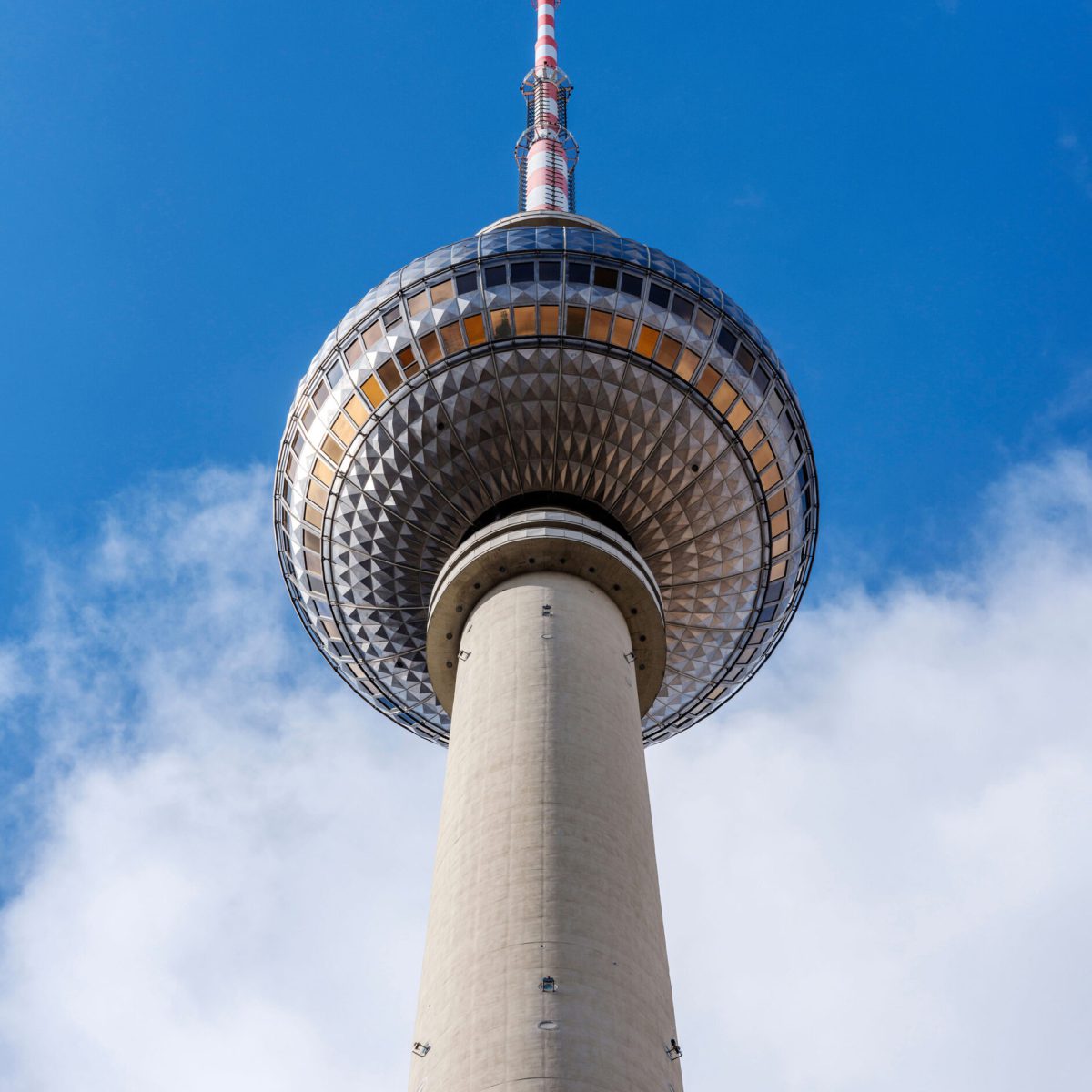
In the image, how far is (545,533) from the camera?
34.3 meters

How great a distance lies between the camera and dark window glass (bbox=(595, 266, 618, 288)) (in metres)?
36.6

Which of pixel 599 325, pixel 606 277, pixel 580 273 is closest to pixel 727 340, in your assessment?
pixel 606 277

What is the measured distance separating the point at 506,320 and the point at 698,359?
18.8ft

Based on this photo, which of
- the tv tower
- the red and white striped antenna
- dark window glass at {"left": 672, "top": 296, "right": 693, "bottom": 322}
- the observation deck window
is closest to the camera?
the tv tower

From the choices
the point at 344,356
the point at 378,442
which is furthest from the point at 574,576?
the point at 344,356

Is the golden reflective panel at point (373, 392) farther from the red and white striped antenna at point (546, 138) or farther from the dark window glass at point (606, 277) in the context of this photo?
the red and white striped antenna at point (546, 138)

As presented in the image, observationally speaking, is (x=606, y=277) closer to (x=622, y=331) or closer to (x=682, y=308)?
(x=622, y=331)

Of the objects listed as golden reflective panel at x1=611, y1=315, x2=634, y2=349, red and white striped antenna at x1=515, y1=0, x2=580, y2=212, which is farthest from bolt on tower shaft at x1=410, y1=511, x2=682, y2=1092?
red and white striped antenna at x1=515, y1=0, x2=580, y2=212

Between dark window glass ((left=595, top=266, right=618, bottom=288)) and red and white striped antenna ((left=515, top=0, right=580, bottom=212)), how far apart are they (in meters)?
16.8

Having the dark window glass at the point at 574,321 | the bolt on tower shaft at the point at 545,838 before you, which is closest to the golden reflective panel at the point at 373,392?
the bolt on tower shaft at the point at 545,838

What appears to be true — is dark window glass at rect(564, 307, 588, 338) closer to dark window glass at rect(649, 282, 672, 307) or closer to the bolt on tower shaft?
dark window glass at rect(649, 282, 672, 307)

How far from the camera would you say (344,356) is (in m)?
38.1

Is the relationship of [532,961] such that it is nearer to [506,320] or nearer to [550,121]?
[506,320]

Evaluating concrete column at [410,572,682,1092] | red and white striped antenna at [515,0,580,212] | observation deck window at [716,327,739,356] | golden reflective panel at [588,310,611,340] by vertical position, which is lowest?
concrete column at [410,572,682,1092]
